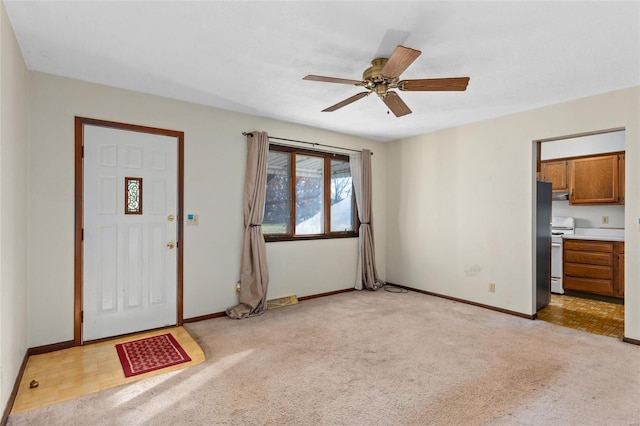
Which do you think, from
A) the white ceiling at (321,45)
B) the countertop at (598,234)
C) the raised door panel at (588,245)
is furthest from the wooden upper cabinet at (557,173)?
the white ceiling at (321,45)

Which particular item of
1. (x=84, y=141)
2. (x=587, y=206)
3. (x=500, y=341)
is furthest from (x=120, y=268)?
(x=587, y=206)

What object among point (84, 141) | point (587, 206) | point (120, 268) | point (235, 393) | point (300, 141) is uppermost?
point (300, 141)

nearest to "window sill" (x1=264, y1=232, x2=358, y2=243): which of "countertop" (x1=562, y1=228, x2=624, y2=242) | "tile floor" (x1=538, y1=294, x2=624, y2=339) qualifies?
"tile floor" (x1=538, y1=294, x2=624, y2=339)

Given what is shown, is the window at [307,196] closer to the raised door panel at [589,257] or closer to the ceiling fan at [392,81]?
the ceiling fan at [392,81]

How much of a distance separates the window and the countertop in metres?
3.46

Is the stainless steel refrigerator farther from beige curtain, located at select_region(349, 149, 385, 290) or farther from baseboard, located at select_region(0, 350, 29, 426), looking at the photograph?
baseboard, located at select_region(0, 350, 29, 426)

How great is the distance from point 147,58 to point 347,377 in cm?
301

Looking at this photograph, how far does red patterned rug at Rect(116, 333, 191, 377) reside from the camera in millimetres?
2691

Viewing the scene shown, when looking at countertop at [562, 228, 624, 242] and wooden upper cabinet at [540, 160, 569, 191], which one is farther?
wooden upper cabinet at [540, 160, 569, 191]

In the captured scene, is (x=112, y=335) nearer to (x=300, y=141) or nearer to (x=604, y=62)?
(x=300, y=141)

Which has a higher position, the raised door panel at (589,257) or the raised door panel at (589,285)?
the raised door panel at (589,257)

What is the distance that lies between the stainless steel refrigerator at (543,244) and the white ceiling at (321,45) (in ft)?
4.22

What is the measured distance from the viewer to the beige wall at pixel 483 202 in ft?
10.8

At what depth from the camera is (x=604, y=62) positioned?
2.71m
